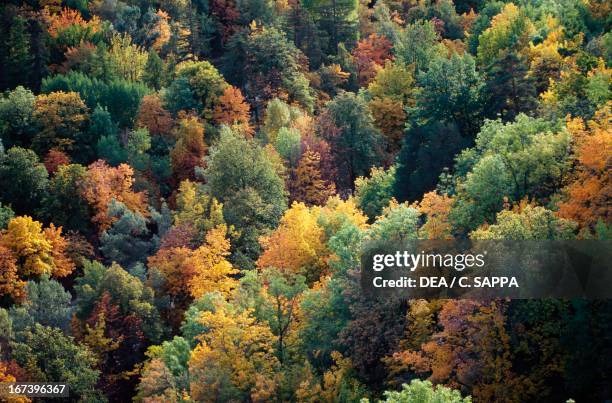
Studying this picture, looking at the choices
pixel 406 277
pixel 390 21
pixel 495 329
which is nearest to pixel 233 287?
pixel 406 277

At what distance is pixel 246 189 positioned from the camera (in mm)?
97500

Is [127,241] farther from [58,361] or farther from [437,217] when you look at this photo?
[437,217]

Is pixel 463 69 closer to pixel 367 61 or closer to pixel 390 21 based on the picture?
pixel 367 61

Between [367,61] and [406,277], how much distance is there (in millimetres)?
80051

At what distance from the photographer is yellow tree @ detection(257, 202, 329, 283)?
82.6m

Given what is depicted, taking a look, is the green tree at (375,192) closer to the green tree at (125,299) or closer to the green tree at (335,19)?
the green tree at (125,299)

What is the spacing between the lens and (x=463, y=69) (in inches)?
3920

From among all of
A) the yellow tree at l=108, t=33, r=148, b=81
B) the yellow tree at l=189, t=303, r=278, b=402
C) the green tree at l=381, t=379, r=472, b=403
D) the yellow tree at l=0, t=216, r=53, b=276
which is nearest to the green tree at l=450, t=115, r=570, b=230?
the yellow tree at l=189, t=303, r=278, b=402

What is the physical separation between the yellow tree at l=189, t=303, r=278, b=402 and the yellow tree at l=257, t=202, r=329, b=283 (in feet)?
29.3

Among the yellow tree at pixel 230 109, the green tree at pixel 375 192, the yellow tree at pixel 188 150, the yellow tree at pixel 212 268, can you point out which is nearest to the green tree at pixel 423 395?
the yellow tree at pixel 212 268

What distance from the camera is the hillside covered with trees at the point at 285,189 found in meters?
66.2

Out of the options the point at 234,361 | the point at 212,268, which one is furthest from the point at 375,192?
the point at 234,361

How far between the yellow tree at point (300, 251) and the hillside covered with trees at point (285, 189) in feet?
0.53

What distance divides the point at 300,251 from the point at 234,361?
13460 millimetres
